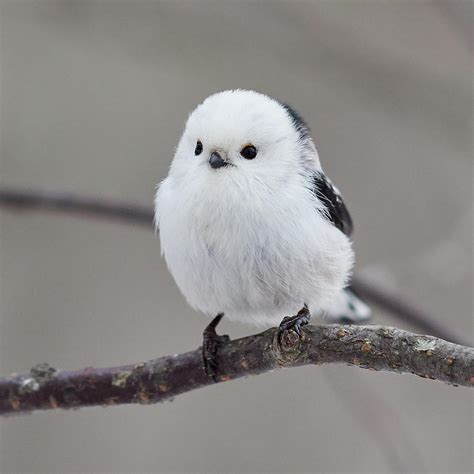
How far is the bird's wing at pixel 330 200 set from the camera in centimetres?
197

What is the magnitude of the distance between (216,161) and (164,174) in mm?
1014

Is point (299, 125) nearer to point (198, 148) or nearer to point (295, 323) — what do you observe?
point (198, 148)

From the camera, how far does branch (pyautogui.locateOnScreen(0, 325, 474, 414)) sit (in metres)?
1.32

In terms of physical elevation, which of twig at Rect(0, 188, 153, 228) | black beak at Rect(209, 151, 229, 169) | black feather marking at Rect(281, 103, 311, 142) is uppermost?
twig at Rect(0, 188, 153, 228)

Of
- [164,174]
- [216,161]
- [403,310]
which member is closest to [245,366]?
[216,161]

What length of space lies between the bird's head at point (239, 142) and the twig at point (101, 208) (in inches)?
15.2

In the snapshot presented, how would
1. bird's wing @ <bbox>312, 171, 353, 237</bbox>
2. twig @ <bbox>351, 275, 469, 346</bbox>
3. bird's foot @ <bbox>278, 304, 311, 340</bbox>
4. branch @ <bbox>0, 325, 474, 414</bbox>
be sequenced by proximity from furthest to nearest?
twig @ <bbox>351, 275, 469, 346</bbox> → bird's wing @ <bbox>312, 171, 353, 237</bbox> → bird's foot @ <bbox>278, 304, 311, 340</bbox> → branch @ <bbox>0, 325, 474, 414</bbox>

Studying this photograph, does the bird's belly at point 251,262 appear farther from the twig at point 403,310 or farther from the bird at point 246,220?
the twig at point 403,310

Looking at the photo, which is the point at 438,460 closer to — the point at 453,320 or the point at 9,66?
the point at 453,320

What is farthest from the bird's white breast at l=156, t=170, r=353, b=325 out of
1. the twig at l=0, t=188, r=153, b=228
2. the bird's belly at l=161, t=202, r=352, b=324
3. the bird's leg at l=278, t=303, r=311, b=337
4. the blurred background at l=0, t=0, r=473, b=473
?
the blurred background at l=0, t=0, r=473, b=473

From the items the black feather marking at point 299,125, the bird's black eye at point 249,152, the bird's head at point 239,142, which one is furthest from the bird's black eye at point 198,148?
the black feather marking at point 299,125

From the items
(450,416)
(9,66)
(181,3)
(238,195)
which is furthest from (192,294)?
(9,66)

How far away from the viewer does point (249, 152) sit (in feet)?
6.08

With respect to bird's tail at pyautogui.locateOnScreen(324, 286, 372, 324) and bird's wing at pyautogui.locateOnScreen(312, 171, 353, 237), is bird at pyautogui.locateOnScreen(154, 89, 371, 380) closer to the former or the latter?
bird's wing at pyautogui.locateOnScreen(312, 171, 353, 237)
